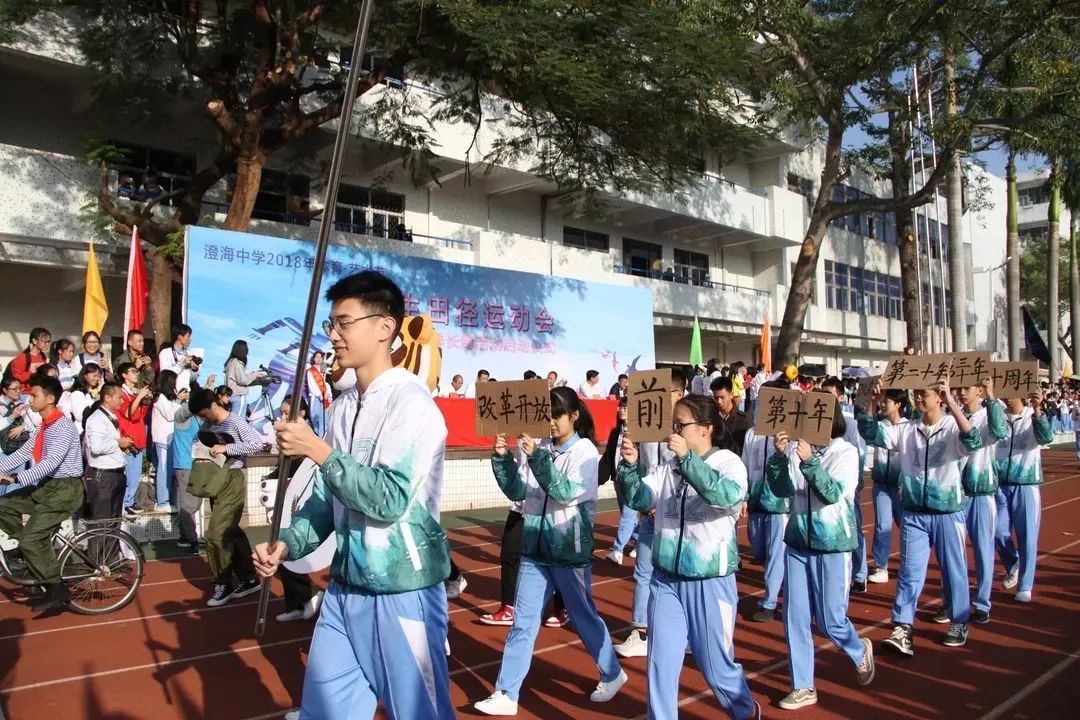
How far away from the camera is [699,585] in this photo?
3945mm

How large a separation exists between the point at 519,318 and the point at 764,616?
10.8 meters

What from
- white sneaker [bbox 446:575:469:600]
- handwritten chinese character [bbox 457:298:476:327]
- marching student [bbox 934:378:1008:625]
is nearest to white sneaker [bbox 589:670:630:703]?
white sneaker [bbox 446:575:469:600]

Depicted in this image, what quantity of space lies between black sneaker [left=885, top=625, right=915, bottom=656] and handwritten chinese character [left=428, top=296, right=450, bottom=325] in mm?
10893

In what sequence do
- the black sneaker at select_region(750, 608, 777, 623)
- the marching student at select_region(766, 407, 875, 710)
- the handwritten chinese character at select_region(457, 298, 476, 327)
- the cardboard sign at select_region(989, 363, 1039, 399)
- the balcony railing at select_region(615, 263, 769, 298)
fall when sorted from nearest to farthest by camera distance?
1. the marching student at select_region(766, 407, 875, 710)
2. the cardboard sign at select_region(989, 363, 1039, 399)
3. the black sneaker at select_region(750, 608, 777, 623)
4. the handwritten chinese character at select_region(457, 298, 476, 327)
5. the balcony railing at select_region(615, 263, 769, 298)

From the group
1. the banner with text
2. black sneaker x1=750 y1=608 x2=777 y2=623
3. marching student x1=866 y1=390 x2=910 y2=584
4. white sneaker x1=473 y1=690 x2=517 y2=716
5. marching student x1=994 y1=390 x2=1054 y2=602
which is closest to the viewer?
white sneaker x1=473 y1=690 x2=517 y2=716

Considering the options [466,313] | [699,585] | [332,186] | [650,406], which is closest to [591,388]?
[466,313]

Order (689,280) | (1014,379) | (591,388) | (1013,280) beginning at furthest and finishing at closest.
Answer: (689,280) → (1013,280) → (591,388) → (1014,379)

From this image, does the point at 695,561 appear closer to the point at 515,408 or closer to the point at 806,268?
the point at 515,408

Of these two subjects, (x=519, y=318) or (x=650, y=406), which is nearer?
(x=650, y=406)

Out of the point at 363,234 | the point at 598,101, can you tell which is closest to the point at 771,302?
the point at 363,234

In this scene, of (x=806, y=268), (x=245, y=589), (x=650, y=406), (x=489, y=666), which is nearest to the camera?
(x=650, y=406)

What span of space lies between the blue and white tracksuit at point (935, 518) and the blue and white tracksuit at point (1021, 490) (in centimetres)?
174

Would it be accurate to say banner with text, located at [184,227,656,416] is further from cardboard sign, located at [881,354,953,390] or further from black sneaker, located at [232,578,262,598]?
cardboard sign, located at [881,354,953,390]

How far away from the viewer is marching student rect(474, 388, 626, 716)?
4590mm
